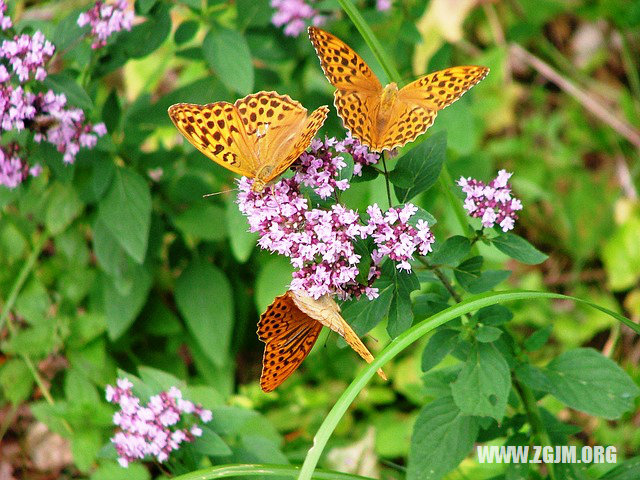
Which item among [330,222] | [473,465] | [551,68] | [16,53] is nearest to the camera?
[330,222]

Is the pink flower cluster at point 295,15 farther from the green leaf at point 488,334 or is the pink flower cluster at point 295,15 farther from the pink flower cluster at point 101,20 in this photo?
the green leaf at point 488,334

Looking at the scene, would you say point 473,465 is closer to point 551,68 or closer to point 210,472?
point 210,472

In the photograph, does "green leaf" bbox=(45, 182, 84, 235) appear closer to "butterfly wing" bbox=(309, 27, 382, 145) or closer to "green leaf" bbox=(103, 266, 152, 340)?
"green leaf" bbox=(103, 266, 152, 340)

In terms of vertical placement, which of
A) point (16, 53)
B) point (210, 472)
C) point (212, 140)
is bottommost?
point (210, 472)

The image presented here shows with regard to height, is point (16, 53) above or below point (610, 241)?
above

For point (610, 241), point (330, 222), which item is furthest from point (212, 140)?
point (610, 241)

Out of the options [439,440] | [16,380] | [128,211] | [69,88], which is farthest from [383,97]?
[16,380]

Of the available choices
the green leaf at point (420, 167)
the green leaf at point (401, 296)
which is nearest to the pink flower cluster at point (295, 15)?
the green leaf at point (420, 167)

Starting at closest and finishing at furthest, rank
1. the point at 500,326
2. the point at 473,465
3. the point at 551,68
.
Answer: the point at 500,326 < the point at 473,465 < the point at 551,68
